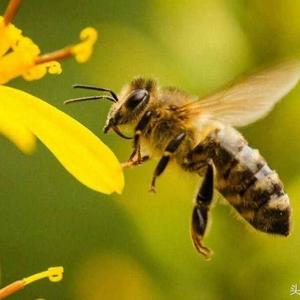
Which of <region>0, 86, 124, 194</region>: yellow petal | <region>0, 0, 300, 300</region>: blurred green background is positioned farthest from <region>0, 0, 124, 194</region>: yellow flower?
<region>0, 0, 300, 300</region>: blurred green background

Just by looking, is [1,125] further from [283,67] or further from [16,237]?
[16,237]

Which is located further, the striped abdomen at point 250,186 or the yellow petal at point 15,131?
the striped abdomen at point 250,186

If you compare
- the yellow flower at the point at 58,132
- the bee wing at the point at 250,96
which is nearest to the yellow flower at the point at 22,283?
the yellow flower at the point at 58,132

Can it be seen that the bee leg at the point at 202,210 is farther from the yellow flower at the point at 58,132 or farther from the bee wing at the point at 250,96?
the yellow flower at the point at 58,132

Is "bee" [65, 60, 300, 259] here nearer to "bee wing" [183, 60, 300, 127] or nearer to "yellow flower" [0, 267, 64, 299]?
"bee wing" [183, 60, 300, 127]

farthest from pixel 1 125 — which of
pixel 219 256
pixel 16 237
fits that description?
pixel 16 237

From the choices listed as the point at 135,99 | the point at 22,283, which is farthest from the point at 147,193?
the point at 22,283
